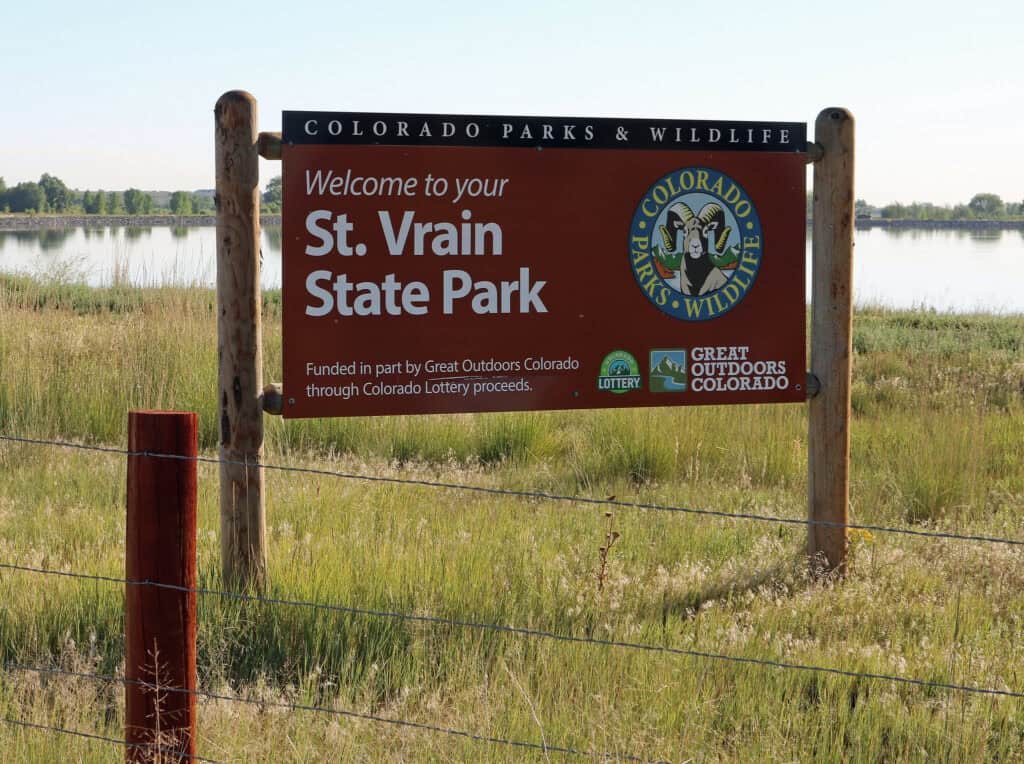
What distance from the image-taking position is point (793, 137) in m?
5.24

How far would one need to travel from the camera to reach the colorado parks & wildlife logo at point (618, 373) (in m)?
5.03

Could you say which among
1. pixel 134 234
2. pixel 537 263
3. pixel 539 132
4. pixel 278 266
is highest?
pixel 134 234

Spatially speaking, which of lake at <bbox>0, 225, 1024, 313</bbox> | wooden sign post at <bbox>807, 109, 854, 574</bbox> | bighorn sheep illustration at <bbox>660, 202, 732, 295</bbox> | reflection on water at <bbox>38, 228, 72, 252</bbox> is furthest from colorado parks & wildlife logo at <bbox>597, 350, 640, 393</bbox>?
reflection on water at <bbox>38, 228, 72, 252</bbox>

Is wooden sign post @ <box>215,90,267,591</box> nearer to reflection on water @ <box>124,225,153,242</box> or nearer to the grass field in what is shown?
the grass field

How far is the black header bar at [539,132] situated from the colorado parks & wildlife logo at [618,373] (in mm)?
935

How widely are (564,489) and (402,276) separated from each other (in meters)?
2.42

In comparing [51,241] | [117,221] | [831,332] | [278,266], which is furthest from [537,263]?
[117,221]

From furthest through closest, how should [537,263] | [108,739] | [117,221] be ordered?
1. [117,221]
2. [537,263]
3. [108,739]

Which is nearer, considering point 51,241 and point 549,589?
point 549,589

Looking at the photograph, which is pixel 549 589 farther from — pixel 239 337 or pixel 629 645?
pixel 239 337

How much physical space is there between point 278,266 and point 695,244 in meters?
36.3

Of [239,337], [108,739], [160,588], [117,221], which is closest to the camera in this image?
[160,588]

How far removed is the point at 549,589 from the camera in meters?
4.60

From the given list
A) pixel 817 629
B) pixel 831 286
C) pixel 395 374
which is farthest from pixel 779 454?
pixel 395 374
